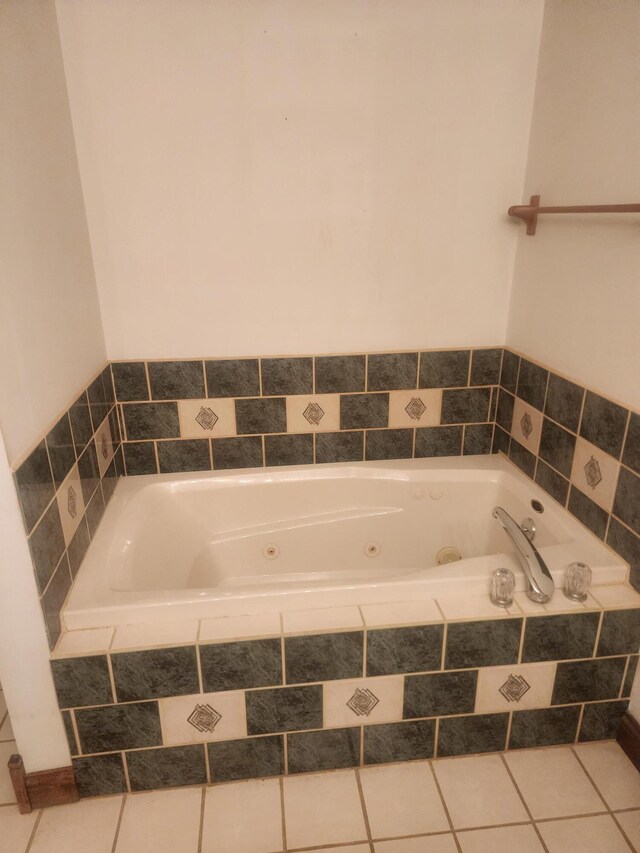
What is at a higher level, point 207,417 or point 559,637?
point 207,417

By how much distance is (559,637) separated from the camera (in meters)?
1.39

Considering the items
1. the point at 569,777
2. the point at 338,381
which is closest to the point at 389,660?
the point at 569,777

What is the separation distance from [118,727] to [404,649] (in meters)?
0.70

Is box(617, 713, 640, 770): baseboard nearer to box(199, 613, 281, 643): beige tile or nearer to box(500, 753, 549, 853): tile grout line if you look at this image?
box(500, 753, 549, 853): tile grout line

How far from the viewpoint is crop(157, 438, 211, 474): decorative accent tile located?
78.0 inches

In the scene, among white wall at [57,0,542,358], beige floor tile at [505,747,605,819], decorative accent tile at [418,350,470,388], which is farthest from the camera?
decorative accent tile at [418,350,470,388]

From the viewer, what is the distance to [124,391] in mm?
1906

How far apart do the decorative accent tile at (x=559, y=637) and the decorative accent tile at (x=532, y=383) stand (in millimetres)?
681

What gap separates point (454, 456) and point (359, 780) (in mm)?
1130

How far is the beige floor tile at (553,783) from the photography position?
1.36 metres

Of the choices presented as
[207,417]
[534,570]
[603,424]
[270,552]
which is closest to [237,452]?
[207,417]

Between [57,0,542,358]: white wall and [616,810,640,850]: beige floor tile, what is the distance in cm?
142

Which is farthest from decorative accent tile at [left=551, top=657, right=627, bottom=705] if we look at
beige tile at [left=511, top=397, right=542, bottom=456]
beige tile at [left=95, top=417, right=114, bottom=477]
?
beige tile at [left=95, top=417, right=114, bottom=477]

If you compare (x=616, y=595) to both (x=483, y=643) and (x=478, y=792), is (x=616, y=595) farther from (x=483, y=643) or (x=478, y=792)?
(x=478, y=792)
